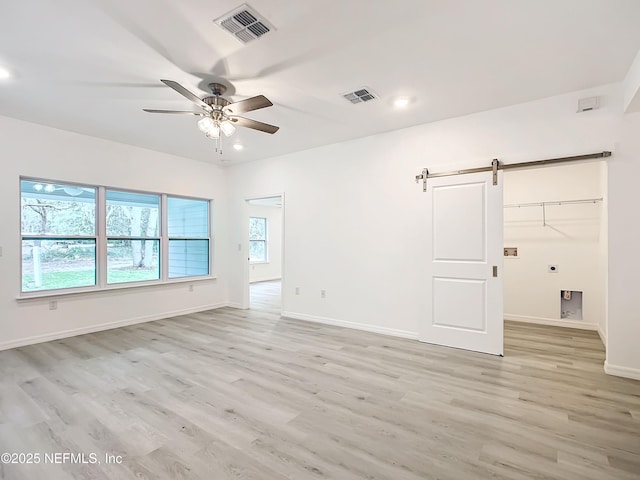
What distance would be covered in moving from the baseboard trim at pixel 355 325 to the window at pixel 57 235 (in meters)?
3.26

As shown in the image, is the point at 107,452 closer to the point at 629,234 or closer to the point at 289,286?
the point at 289,286

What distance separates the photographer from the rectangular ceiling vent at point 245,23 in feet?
7.14

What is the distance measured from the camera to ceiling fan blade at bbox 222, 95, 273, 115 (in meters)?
2.83

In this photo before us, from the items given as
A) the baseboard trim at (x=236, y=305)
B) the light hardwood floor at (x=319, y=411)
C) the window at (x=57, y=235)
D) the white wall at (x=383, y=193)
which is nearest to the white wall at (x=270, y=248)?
the baseboard trim at (x=236, y=305)

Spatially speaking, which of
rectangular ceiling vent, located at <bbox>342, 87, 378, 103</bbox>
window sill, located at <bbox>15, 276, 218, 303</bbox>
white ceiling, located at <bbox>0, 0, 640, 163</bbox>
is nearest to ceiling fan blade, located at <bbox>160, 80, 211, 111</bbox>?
white ceiling, located at <bbox>0, 0, 640, 163</bbox>

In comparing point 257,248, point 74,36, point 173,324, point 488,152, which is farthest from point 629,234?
point 257,248

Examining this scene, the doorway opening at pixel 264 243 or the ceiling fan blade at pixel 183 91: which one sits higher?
the ceiling fan blade at pixel 183 91

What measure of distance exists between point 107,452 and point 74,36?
2995mm

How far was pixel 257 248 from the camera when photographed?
10852 millimetres

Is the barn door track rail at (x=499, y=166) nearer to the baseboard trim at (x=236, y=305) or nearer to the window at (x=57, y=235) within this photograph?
the baseboard trim at (x=236, y=305)

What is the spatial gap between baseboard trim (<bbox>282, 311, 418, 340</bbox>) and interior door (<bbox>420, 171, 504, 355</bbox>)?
248mm

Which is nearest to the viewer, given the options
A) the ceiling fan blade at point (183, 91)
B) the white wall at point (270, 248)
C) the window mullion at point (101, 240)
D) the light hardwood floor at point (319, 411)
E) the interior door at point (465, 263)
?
the light hardwood floor at point (319, 411)

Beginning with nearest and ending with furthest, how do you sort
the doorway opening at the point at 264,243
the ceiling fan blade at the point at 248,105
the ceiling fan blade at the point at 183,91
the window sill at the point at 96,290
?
the ceiling fan blade at the point at 183,91 → the ceiling fan blade at the point at 248,105 → the window sill at the point at 96,290 → the doorway opening at the point at 264,243

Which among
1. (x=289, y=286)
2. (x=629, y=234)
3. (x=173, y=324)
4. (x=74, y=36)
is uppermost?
(x=74, y=36)
